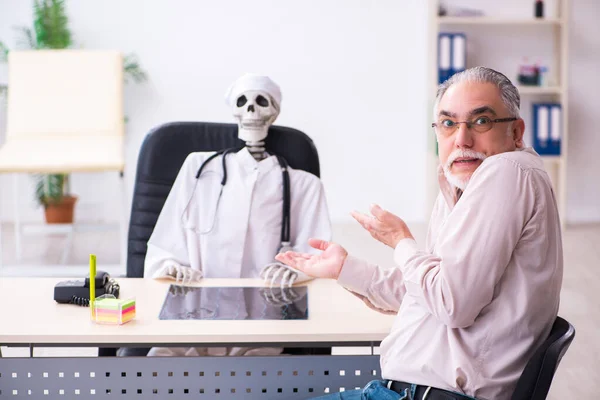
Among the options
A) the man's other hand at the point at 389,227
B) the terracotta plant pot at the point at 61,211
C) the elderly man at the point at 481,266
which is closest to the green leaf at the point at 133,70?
the terracotta plant pot at the point at 61,211

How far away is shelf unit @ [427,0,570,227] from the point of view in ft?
19.5

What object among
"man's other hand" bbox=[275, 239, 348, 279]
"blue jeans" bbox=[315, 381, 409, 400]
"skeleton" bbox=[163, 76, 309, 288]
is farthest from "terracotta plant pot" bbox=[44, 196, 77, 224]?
"blue jeans" bbox=[315, 381, 409, 400]

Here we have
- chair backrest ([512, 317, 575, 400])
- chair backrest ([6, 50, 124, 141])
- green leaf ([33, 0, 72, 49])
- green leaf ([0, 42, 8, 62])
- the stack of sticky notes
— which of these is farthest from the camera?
green leaf ([0, 42, 8, 62])

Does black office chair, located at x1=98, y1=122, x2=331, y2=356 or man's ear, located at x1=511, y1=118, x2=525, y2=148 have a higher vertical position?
man's ear, located at x1=511, y1=118, x2=525, y2=148

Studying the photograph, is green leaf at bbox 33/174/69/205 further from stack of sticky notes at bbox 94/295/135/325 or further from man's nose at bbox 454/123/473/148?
man's nose at bbox 454/123/473/148

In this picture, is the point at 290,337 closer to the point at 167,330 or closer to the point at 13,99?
the point at 167,330

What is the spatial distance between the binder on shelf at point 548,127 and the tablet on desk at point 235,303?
422 cm

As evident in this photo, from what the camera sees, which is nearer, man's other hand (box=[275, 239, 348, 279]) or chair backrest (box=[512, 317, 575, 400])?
chair backrest (box=[512, 317, 575, 400])

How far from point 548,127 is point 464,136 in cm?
466

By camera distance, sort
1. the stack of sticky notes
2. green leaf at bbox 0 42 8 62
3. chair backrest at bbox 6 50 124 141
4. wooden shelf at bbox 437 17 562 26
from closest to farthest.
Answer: the stack of sticky notes → chair backrest at bbox 6 50 124 141 → green leaf at bbox 0 42 8 62 → wooden shelf at bbox 437 17 562 26

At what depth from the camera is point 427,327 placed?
1.64 metres

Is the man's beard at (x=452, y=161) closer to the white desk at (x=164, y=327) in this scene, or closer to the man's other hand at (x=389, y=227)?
the man's other hand at (x=389, y=227)

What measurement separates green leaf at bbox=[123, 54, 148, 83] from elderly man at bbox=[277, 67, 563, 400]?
4.50 meters

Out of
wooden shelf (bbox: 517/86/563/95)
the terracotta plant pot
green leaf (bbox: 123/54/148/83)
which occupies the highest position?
green leaf (bbox: 123/54/148/83)
